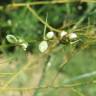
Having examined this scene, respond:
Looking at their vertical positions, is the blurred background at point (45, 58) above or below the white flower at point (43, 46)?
below

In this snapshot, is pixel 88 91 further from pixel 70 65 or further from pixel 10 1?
pixel 10 1

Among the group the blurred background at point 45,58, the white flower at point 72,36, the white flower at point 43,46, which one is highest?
the white flower at point 72,36

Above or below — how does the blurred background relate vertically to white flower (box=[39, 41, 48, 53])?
below

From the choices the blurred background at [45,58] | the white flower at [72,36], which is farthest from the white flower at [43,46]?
the blurred background at [45,58]

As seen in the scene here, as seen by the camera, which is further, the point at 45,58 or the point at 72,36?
the point at 45,58

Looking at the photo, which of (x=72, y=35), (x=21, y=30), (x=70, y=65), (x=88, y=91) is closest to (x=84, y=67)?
(x=70, y=65)

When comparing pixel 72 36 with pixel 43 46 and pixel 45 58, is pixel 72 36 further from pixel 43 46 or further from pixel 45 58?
pixel 45 58

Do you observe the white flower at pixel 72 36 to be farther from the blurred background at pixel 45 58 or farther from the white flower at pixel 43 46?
the blurred background at pixel 45 58

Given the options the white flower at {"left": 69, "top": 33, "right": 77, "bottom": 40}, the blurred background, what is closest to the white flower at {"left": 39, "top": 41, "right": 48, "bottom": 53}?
the white flower at {"left": 69, "top": 33, "right": 77, "bottom": 40}

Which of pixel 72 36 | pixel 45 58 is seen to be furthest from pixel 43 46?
pixel 45 58

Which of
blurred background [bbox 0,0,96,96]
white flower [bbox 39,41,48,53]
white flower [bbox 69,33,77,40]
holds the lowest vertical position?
blurred background [bbox 0,0,96,96]

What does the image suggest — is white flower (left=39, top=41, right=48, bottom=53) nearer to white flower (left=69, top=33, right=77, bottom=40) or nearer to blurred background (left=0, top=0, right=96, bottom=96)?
white flower (left=69, top=33, right=77, bottom=40)
